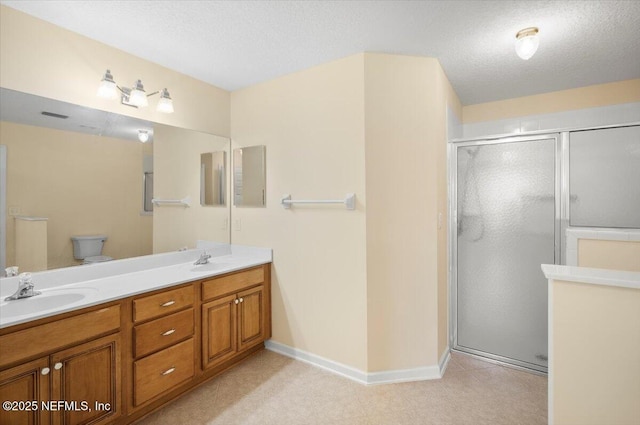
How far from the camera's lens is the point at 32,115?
5.74 ft

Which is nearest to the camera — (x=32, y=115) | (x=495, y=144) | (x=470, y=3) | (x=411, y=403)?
(x=470, y=3)

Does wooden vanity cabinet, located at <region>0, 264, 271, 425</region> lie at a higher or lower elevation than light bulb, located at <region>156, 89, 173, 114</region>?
lower

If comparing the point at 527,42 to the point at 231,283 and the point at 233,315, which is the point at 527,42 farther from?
the point at 233,315

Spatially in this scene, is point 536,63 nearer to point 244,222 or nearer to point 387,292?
point 387,292

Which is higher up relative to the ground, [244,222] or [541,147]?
[541,147]

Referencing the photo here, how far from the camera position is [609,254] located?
1938 millimetres

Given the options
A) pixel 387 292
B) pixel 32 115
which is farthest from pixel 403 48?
pixel 32 115

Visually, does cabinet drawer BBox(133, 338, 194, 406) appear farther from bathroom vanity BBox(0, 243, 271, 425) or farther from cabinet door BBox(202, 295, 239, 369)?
cabinet door BBox(202, 295, 239, 369)

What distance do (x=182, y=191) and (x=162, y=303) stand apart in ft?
3.54

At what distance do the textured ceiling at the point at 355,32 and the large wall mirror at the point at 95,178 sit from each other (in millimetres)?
562

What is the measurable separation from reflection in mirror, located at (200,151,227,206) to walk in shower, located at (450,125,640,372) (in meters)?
2.18

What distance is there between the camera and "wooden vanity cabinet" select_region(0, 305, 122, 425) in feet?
4.13

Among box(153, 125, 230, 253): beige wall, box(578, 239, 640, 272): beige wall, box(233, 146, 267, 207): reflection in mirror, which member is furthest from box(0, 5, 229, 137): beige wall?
box(578, 239, 640, 272): beige wall

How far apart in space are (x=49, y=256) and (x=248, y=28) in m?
1.89
